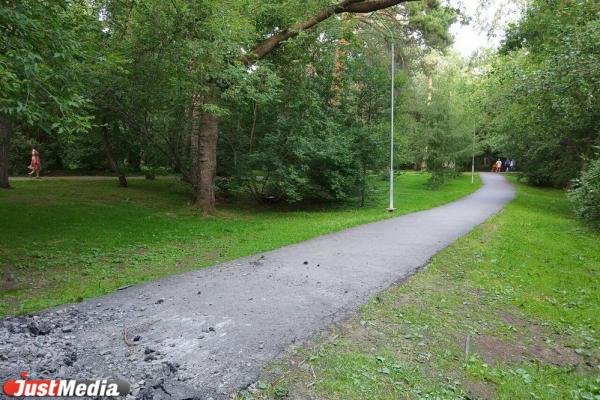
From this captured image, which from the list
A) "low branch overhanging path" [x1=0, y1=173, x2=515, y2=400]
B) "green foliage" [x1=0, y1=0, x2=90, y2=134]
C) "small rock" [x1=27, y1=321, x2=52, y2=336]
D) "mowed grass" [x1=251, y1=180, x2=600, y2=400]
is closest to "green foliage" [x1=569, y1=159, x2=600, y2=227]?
Result: "mowed grass" [x1=251, y1=180, x2=600, y2=400]

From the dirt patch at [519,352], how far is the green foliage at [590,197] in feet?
33.4

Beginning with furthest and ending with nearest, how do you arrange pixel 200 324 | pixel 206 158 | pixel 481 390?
pixel 206 158 < pixel 200 324 < pixel 481 390

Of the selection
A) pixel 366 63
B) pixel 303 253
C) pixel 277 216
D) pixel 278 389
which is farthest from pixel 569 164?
pixel 278 389

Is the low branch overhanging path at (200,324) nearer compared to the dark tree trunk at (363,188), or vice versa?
the low branch overhanging path at (200,324)

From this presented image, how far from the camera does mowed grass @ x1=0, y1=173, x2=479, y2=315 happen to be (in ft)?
19.4

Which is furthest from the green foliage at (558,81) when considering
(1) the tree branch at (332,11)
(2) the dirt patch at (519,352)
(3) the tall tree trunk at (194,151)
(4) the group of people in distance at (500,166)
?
(4) the group of people in distance at (500,166)

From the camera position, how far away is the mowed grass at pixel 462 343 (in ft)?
10.6

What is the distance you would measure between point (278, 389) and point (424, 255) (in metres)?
5.31

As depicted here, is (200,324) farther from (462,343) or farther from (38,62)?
(38,62)

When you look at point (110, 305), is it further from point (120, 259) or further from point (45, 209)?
point (45, 209)

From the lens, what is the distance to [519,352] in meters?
4.16

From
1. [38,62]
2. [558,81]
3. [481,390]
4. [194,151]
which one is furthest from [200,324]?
[558,81]

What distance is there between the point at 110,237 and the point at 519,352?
8.26 m

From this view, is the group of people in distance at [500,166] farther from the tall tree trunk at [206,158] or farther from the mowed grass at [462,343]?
the mowed grass at [462,343]
